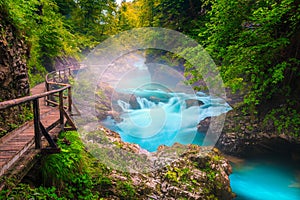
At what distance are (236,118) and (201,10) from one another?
10.9 metres

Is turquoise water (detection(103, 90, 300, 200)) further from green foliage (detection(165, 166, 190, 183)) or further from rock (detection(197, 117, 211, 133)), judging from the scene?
green foliage (detection(165, 166, 190, 183))

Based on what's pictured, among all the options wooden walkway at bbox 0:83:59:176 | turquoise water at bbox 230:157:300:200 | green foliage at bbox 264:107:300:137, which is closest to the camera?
wooden walkway at bbox 0:83:59:176

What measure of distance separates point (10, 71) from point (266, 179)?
1072cm

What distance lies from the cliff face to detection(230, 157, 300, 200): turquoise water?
8242mm

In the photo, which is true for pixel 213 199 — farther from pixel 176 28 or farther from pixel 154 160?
pixel 176 28

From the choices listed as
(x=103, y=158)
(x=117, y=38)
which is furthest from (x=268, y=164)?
(x=117, y=38)

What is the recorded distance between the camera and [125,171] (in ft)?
20.4

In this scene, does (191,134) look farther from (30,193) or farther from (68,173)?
(30,193)

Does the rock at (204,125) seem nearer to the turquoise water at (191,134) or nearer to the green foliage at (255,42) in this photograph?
the turquoise water at (191,134)

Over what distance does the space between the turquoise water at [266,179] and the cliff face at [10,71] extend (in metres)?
8.24

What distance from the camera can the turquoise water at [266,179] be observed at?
8148 millimetres

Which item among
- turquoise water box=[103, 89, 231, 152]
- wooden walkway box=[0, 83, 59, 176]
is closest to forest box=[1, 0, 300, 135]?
wooden walkway box=[0, 83, 59, 176]

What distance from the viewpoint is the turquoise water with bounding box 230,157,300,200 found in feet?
26.7

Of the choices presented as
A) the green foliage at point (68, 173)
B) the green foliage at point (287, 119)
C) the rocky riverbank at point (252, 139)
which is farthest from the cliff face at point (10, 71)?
the rocky riverbank at point (252, 139)
